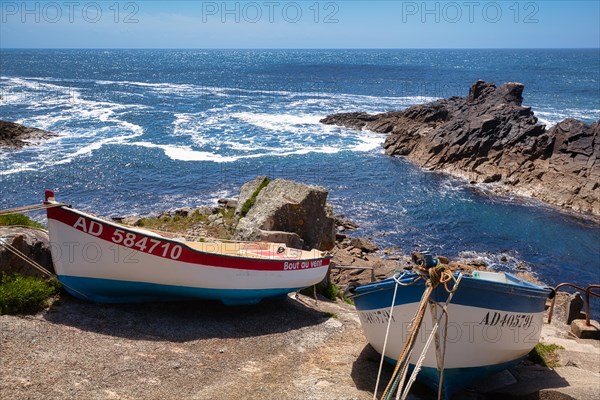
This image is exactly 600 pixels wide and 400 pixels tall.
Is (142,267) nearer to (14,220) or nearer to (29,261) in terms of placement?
(29,261)

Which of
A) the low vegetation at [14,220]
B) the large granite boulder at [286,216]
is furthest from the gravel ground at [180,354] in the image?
the large granite boulder at [286,216]

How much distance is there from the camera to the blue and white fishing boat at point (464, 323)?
8727 millimetres

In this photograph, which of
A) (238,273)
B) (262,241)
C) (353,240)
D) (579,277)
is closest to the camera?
(238,273)

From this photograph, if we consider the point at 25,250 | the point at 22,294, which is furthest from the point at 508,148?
the point at 22,294

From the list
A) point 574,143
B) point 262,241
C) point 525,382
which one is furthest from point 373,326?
point 574,143

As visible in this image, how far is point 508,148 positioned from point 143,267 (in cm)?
3442

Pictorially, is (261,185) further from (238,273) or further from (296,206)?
(238,273)

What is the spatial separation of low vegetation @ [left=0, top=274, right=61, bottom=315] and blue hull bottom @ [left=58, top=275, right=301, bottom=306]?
0.46 m

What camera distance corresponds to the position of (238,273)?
1180 centimetres

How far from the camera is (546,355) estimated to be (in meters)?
11.6

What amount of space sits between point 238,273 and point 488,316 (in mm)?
5367

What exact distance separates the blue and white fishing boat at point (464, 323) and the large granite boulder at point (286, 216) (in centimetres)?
579

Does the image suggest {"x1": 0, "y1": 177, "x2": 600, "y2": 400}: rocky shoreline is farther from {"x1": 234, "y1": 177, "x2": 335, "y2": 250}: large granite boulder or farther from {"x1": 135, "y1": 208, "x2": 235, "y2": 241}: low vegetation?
{"x1": 135, "y1": 208, "x2": 235, "y2": 241}: low vegetation

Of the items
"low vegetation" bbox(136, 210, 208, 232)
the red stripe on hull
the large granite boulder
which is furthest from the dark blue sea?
the red stripe on hull
